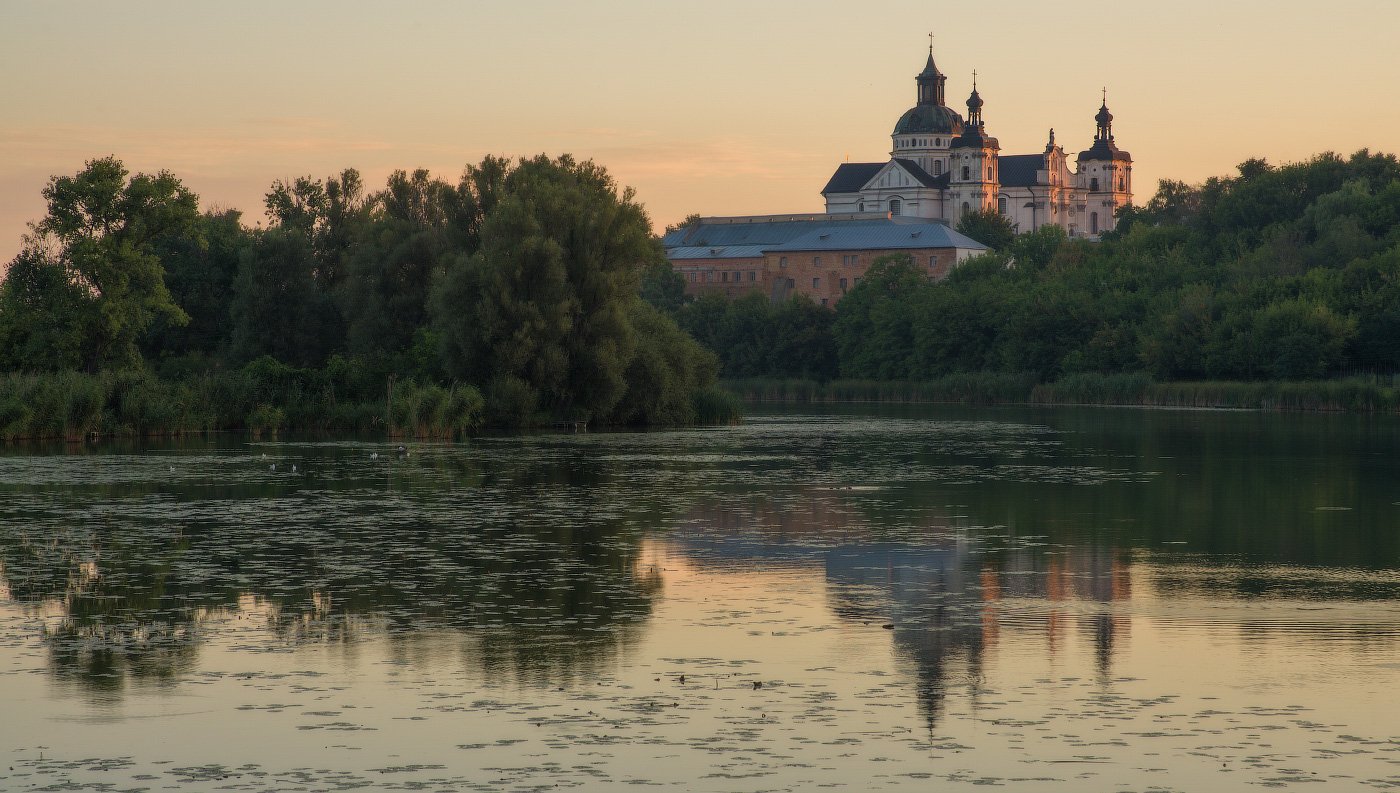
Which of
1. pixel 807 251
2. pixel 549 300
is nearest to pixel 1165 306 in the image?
pixel 549 300

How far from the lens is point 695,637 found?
1369 centimetres

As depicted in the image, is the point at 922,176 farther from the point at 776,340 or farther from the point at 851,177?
the point at 776,340

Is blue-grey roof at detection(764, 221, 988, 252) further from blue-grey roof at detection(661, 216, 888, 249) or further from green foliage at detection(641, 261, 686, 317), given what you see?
green foliage at detection(641, 261, 686, 317)

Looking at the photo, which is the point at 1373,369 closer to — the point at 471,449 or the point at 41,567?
the point at 471,449

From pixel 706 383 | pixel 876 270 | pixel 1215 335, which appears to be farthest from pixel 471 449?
Answer: pixel 876 270

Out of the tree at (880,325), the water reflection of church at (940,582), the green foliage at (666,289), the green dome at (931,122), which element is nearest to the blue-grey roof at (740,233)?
the green dome at (931,122)

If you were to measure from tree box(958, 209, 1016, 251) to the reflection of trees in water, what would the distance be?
13893cm

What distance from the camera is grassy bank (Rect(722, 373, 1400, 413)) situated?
233 feet

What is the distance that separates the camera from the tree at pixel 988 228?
6363 inches

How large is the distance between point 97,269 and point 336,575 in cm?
3874

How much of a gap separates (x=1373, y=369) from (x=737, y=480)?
5995 centimetres

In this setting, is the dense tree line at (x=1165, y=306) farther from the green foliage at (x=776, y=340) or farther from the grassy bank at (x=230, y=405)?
the grassy bank at (x=230, y=405)

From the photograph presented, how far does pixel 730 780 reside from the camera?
30.6ft

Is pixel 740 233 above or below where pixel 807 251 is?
above
